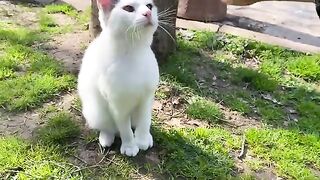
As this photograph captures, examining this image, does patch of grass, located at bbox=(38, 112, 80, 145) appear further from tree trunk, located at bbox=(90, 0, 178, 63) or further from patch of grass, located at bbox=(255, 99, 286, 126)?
patch of grass, located at bbox=(255, 99, 286, 126)

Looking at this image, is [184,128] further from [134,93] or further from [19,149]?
[19,149]

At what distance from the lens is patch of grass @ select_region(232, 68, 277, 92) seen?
3.78 meters

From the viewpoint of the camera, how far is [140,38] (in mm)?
2324

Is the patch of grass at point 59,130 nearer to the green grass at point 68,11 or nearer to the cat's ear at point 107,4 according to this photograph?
the cat's ear at point 107,4

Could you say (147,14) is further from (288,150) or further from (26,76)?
(26,76)

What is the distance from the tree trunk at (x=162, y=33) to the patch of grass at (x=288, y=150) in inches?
40.1

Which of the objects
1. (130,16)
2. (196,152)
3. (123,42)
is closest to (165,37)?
(196,152)

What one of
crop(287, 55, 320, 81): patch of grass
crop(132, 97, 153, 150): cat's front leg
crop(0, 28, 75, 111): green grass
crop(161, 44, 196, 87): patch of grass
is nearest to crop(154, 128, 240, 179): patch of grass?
crop(132, 97, 153, 150): cat's front leg

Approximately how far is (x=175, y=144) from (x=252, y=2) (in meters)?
3.50

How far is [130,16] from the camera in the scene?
7.27ft

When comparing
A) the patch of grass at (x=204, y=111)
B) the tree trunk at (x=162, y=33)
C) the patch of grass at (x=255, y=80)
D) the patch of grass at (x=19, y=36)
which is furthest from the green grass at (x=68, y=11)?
the patch of grass at (x=204, y=111)

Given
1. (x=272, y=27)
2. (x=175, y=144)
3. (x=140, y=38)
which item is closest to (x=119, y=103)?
(x=140, y=38)

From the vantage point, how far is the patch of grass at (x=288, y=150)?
9.41ft

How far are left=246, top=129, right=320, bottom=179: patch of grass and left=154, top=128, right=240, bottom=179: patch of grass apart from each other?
0.49 feet
